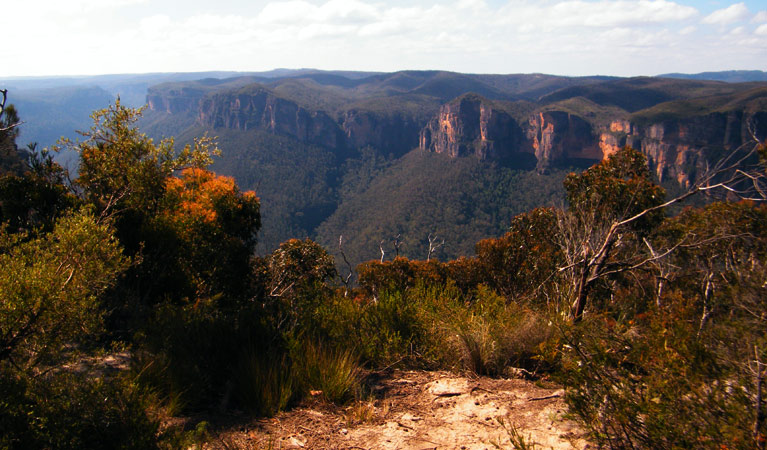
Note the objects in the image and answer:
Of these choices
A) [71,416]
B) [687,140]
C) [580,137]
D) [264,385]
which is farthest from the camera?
[580,137]

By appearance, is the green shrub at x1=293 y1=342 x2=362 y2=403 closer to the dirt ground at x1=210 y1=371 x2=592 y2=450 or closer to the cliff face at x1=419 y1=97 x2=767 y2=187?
the dirt ground at x1=210 y1=371 x2=592 y2=450

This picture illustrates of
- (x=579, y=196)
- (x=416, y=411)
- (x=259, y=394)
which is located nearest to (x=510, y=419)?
(x=416, y=411)

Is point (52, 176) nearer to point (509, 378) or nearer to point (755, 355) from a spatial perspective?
point (509, 378)

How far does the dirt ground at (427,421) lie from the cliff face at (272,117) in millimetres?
125399

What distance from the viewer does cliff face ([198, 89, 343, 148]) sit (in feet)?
410

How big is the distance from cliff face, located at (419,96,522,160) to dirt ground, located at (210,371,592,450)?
327 ft

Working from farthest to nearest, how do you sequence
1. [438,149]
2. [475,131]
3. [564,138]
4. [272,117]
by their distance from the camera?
1. [272,117]
2. [438,149]
3. [475,131]
4. [564,138]

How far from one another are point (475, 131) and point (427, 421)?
10637cm

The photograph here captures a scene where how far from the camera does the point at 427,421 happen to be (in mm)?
3213

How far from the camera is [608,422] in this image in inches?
96.6

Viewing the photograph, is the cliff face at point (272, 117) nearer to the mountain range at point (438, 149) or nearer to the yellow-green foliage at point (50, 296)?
the mountain range at point (438, 149)

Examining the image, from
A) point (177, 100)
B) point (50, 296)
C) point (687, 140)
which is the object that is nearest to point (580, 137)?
point (687, 140)

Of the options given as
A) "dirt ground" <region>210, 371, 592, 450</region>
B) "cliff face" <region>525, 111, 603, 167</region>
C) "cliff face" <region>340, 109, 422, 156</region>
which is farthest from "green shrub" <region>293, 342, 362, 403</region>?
"cliff face" <region>340, 109, 422, 156</region>

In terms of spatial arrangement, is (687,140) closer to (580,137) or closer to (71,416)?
(580,137)
